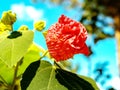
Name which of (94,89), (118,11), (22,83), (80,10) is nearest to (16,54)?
(22,83)

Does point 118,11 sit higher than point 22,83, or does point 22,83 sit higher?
point 22,83

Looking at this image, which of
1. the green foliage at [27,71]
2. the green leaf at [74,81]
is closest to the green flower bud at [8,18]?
the green foliage at [27,71]

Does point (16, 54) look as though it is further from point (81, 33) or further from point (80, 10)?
point (80, 10)

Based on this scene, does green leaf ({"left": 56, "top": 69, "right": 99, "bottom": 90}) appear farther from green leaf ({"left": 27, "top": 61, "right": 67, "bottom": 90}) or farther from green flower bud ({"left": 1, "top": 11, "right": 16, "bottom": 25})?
green flower bud ({"left": 1, "top": 11, "right": 16, "bottom": 25})

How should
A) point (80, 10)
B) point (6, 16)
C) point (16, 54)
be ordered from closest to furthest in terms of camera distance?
point (16, 54), point (6, 16), point (80, 10)

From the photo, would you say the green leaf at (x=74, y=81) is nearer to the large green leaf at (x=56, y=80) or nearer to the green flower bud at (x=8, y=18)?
the large green leaf at (x=56, y=80)

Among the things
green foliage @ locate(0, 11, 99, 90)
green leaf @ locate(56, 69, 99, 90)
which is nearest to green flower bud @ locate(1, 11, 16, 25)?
green foliage @ locate(0, 11, 99, 90)
